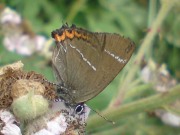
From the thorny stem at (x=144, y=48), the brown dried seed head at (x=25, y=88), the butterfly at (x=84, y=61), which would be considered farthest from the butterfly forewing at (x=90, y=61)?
the thorny stem at (x=144, y=48)

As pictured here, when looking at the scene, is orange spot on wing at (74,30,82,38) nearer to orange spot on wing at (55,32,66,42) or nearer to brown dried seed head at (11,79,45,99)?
orange spot on wing at (55,32,66,42)

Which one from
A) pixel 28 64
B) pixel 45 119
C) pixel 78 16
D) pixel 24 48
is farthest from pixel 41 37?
pixel 45 119

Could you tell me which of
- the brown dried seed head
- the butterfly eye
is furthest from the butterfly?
the brown dried seed head

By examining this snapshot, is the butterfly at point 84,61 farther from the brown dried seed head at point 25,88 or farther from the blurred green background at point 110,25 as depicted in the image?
the blurred green background at point 110,25

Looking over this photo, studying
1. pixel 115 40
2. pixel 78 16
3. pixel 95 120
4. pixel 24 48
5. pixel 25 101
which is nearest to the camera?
pixel 25 101

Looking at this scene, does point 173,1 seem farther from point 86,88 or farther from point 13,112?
point 13,112

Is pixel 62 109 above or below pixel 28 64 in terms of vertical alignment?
below

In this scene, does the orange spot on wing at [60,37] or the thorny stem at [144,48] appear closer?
the orange spot on wing at [60,37]
